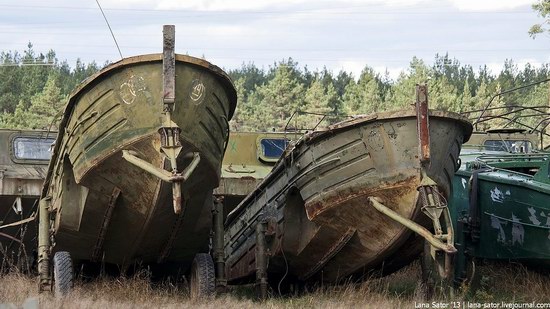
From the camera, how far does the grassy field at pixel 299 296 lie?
10008mm

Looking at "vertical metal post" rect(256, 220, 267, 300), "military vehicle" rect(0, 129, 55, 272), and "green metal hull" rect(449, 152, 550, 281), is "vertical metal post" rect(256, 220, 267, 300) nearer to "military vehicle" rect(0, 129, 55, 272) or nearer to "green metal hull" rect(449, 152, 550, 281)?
"green metal hull" rect(449, 152, 550, 281)

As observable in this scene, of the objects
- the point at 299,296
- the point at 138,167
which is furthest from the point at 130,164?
the point at 299,296

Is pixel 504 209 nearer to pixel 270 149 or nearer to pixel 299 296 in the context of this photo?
pixel 299 296

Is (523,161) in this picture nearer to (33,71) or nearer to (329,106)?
(329,106)

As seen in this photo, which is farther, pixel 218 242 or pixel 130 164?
pixel 218 242

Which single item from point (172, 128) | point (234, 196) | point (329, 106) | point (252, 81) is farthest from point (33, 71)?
point (172, 128)

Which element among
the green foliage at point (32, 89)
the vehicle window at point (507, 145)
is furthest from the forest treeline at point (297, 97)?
the vehicle window at point (507, 145)

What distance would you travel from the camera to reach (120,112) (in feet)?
31.5

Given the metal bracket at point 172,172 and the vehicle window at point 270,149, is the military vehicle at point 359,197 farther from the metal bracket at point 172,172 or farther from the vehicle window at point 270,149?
the vehicle window at point 270,149

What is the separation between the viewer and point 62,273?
10.3 metres

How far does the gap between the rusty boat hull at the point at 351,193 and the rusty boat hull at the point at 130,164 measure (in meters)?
1.12

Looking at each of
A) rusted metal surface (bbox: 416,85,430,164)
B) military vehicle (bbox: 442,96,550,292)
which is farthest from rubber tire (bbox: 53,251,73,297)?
military vehicle (bbox: 442,96,550,292)

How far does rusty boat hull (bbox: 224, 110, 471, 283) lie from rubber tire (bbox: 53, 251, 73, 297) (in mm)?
2530

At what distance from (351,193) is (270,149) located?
543cm
